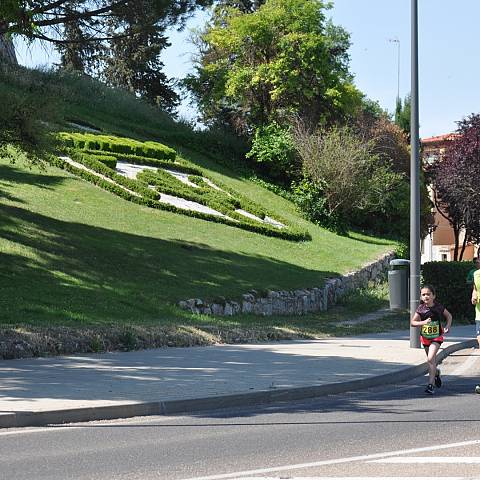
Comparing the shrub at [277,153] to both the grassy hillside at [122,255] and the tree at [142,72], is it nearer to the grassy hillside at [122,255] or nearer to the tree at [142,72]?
the grassy hillside at [122,255]

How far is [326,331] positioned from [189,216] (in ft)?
46.4

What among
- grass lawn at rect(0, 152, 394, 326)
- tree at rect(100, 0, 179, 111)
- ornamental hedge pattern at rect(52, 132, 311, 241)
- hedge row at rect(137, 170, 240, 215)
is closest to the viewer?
grass lawn at rect(0, 152, 394, 326)

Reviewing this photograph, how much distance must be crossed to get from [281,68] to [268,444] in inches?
1739

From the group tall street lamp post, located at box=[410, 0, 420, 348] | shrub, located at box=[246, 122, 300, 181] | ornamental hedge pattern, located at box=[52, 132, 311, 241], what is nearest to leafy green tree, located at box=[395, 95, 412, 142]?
shrub, located at box=[246, 122, 300, 181]

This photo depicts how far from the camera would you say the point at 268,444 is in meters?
9.07

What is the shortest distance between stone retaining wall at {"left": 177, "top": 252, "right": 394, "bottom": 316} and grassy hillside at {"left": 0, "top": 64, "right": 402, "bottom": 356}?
34cm

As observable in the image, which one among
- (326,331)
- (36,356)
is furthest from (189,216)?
(36,356)

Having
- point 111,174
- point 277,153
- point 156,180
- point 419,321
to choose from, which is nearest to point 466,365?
point 419,321

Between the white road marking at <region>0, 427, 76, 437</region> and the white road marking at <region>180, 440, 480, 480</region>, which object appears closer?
the white road marking at <region>180, 440, 480, 480</region>

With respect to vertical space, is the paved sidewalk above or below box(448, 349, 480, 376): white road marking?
above

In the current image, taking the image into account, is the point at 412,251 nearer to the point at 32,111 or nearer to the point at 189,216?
the point at 32,111

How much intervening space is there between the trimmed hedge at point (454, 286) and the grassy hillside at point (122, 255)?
3727 mm

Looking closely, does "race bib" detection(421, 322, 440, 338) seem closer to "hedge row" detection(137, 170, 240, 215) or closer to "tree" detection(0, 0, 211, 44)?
"tree" detection(0, 0, 211, 44)

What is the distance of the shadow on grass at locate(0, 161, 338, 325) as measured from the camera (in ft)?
66.0
